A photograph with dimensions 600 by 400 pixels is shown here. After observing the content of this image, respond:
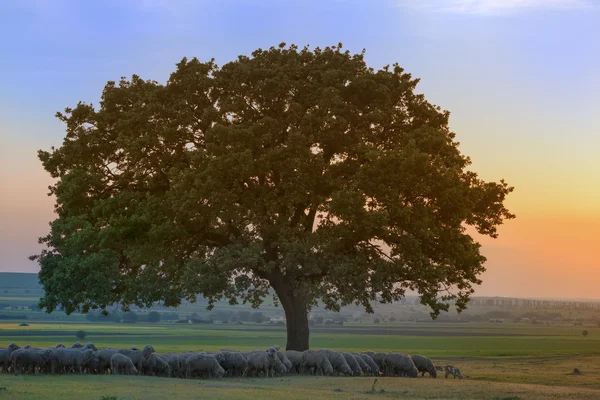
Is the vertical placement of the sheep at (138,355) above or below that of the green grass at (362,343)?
above

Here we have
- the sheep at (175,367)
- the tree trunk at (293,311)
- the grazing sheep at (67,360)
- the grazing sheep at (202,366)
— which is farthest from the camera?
the tree trunk at (293,311)

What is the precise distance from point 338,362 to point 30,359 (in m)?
15.3

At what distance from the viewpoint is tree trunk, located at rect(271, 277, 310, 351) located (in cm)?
4797

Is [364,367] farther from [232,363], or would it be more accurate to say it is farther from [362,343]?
[362,343]

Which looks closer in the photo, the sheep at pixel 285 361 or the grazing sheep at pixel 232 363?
the grazing sheep at pixel 232 363

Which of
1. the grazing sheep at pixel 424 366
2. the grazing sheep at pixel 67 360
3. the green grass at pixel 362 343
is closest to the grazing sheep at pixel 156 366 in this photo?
the grazing sheep at pixel 67 360

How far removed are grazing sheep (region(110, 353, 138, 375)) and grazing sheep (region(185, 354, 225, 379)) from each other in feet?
8.25

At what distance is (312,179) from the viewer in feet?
147

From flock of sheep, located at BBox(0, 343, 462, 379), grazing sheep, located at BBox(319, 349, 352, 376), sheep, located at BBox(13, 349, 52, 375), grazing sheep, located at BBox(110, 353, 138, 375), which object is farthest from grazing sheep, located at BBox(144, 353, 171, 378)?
grazing sheep, located at BBox(319, 349, 352, 376)

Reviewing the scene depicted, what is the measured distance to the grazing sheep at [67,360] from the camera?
40531 millimetres

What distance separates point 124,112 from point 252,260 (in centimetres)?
1294

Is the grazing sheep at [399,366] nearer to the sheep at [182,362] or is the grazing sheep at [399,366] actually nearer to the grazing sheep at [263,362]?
the grazing sheep at [263,362]

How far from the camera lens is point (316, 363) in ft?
145

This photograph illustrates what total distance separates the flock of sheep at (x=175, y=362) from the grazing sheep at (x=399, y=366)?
4.76 ft
